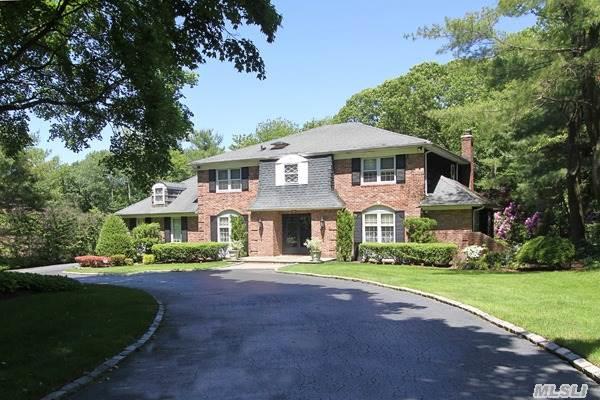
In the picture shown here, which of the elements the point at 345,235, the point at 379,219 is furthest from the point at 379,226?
the point at 345,235

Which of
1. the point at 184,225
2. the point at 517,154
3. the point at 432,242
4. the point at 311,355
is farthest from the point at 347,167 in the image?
the point at 311,355

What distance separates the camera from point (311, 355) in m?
7.58

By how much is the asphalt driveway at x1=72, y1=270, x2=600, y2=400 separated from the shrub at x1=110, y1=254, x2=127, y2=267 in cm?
1913

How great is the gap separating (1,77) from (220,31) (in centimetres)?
677

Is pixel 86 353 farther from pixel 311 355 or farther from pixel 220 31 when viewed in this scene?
pixel 220 31

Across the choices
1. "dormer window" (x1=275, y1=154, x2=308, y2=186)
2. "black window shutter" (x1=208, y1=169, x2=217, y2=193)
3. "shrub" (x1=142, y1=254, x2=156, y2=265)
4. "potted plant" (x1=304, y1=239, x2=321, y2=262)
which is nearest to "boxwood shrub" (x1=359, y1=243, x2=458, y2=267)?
"potted plant" (x1=304, y1=239, x2=321, y2=262)

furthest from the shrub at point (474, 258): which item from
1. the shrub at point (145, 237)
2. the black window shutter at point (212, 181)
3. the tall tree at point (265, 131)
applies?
the tall tree at point (265, 131)

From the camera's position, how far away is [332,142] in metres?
28.2

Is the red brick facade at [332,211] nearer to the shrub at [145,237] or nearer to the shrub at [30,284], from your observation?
the shrub at [145,237]

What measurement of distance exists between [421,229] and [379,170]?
3.81 metres

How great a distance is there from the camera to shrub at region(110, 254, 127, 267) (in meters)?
30.2

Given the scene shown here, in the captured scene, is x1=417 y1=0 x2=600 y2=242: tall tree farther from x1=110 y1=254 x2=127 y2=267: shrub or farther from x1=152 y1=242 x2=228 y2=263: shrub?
x1=110 y1=254 x2=127 y2=267: shrub

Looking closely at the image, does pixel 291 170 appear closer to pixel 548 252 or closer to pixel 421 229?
pixel 421 229

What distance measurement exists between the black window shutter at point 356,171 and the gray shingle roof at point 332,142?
0.72 metres
